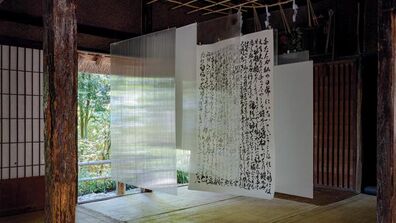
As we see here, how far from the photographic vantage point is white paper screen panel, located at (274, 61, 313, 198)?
406 cm

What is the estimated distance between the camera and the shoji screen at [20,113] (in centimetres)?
421

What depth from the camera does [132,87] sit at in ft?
16.0

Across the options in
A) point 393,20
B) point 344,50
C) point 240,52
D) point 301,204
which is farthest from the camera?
point 344,50

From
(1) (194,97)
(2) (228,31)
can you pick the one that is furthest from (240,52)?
(1) (194,97)

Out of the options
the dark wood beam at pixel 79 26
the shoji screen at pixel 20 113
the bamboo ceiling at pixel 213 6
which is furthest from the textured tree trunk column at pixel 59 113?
the bamboo ceiling at pixel 213 6

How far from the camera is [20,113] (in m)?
4.33

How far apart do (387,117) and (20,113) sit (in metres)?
3.88

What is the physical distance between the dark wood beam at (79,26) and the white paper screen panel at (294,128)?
2.38 metres

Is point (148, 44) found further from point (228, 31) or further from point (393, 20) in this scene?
point (393, 20)

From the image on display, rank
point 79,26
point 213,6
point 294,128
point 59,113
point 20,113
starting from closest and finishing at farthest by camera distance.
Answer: point 59,113, point 294,128, point 20,113, point 79,26, point 213,6

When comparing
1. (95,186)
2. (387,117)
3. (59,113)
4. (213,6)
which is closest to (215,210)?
(387,117)

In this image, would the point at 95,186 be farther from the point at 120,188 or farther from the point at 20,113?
the point at 20,113

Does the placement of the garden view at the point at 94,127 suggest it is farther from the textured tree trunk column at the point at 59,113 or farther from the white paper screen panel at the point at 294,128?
the textured tree trunk column at the point at 59,113

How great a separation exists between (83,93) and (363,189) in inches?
211
